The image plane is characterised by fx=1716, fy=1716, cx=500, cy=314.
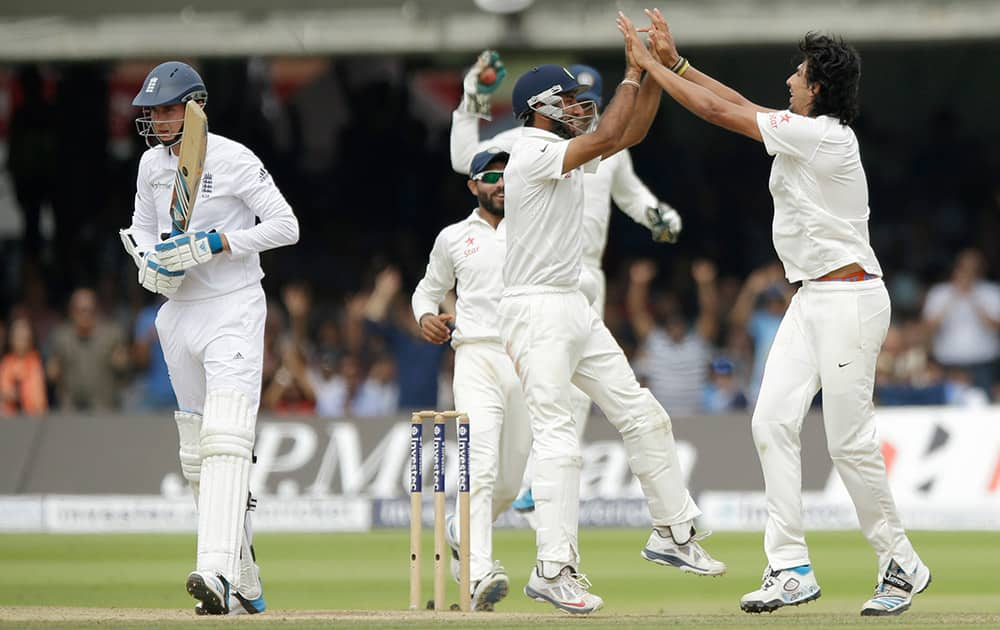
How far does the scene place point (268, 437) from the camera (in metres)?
12.7

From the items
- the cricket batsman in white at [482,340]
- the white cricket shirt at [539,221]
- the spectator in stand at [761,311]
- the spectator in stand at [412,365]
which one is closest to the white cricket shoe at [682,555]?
the cricket batsman in white at [482,340]

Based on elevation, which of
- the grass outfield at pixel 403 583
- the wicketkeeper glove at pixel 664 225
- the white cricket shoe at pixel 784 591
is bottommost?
the grass outfield at pixel 403 583

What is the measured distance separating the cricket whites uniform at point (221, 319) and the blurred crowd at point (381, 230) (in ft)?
23.1

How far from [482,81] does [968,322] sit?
7.59 meters

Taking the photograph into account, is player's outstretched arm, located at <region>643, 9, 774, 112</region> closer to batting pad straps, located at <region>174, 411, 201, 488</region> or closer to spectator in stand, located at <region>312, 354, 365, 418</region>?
batting pad straps, located at <region>174, 411, 201, 488</region>

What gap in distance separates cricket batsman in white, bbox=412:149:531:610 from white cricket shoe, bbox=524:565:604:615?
899 millimetres

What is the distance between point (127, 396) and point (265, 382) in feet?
4.01

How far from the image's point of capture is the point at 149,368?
1498cm

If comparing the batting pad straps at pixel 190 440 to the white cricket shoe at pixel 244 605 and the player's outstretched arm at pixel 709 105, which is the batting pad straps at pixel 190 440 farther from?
the player's outstretched arm at pixel 709 105

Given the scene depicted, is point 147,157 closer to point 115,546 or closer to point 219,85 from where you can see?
point 115,546

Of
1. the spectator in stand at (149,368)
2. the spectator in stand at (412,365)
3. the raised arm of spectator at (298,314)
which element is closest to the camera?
the spectator in stand at (412,365)

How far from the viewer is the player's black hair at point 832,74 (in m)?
Answer: 6.46

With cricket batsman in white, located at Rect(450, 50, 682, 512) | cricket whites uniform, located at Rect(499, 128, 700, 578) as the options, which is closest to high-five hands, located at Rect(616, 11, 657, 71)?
cricket whites uniform, located at Rect(499, 128, 700, 578)

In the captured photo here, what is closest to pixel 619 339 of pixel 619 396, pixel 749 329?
pixel 749 329
